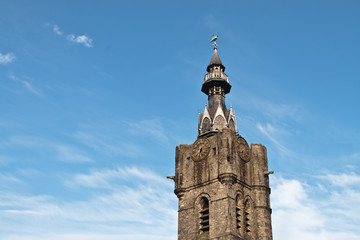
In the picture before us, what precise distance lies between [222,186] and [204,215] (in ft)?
11.0

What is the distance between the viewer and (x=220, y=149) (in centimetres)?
4756

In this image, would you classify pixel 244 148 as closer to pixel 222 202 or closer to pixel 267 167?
pixel 267 167

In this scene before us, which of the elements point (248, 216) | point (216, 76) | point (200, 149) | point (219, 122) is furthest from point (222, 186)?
point (216, 76)

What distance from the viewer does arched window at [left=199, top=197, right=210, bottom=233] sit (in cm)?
4516

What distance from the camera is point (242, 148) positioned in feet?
163

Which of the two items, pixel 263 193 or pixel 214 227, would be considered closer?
pixel 214 227

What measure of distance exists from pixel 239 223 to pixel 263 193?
511 centimetres

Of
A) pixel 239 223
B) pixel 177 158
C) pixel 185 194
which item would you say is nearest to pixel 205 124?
pixel 177 158

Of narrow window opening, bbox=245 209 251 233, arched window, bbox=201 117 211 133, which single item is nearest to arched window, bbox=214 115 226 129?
arched window, bbox=201 117 211 133

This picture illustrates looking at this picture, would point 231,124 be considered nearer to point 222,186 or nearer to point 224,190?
point 222,186

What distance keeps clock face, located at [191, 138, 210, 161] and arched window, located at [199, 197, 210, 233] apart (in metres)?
4.65

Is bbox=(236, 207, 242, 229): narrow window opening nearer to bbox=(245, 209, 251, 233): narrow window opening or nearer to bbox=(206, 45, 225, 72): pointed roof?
bbox=(245, 209, 251, 233): narrow window opening

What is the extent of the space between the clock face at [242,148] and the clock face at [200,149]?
3145 millimetres

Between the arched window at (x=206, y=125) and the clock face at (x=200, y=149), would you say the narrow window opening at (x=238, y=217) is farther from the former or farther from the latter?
the arched window at (x=206, y=125)
